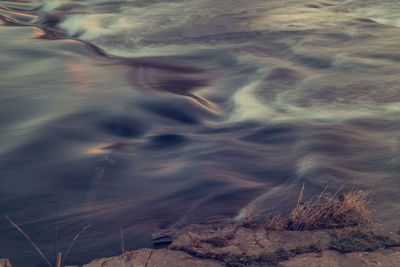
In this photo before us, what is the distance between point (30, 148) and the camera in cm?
452

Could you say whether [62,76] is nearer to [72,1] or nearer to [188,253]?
[188,253]

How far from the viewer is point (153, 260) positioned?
9.12 feet

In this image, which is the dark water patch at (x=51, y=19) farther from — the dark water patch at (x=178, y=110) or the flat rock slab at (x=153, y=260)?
the flat rock slab at (x=153, y=260)

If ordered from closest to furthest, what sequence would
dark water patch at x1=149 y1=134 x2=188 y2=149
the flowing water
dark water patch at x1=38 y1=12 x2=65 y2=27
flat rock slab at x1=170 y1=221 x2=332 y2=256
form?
flat rock slab at x1=170 y1=221 x2=332 y2=256 < the flowing water < dark water patch at x1=149 y1=134 x2=188 y2=149 < dark water patch at x1=38 y1=12 x2=65 y2=27

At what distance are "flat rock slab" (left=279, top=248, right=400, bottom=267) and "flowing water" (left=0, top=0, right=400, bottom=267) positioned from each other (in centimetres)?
50

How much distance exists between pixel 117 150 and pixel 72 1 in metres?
9.31

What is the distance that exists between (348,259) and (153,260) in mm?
1093

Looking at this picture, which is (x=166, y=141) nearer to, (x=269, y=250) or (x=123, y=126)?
(x=123, y=126)

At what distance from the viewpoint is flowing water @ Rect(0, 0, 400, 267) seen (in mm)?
3566

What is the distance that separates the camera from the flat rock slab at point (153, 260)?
2.73 meters

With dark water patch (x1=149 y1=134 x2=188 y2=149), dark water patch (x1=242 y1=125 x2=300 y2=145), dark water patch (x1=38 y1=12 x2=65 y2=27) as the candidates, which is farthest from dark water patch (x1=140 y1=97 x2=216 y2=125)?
dark water patch (x1=38 y1=12 x2=65 y2=27)

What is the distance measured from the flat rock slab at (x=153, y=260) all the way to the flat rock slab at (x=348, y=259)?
1.48ft

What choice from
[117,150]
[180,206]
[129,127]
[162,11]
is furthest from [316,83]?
[162,11]

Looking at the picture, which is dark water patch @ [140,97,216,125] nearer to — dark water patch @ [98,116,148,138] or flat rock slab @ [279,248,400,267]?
dark water patch @ [98,116,148,138]
